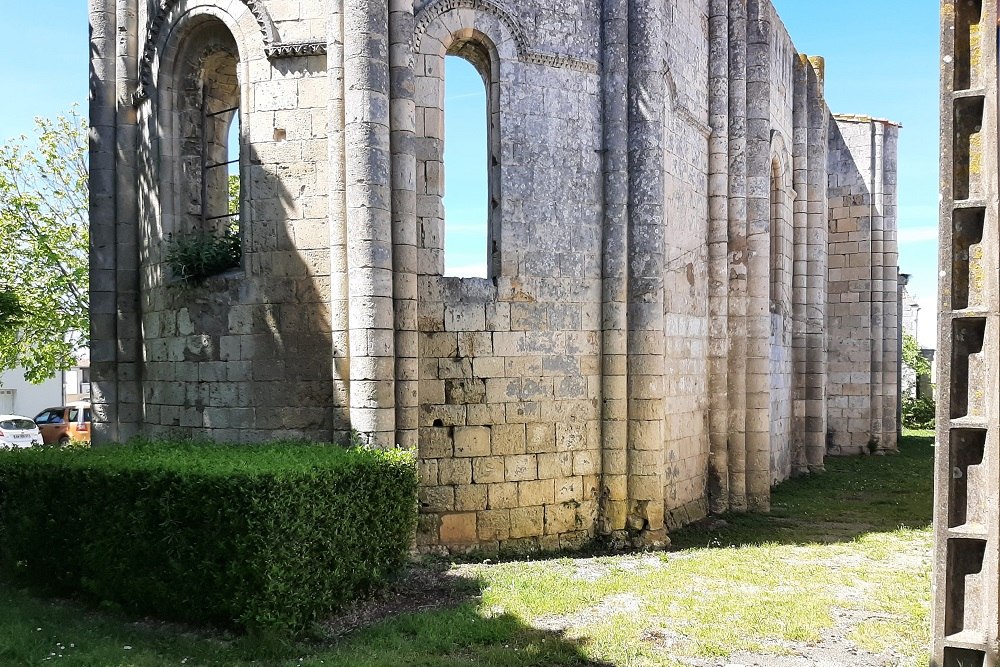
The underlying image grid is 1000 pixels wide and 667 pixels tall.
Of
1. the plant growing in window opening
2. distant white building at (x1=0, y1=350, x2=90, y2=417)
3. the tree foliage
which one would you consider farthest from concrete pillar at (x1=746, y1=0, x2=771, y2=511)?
distant white building at (x1=0, y1=350, x2=90, y2=417)

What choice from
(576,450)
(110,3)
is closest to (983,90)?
(576,450)

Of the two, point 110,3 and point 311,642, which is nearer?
point 311,642

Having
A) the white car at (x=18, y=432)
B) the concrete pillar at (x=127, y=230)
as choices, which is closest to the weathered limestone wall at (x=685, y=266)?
the concrete pillar at (x=127, y=230)

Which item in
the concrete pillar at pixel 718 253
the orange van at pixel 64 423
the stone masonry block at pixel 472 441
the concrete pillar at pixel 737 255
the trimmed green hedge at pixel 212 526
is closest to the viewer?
the trimmed green hedge at pixel 212 526

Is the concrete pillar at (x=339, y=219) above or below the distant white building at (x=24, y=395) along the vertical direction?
above

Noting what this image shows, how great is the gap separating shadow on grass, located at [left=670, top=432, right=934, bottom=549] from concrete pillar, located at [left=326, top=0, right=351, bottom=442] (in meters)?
4.37

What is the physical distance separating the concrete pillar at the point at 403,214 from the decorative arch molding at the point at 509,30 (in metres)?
0.39

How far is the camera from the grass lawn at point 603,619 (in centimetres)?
582

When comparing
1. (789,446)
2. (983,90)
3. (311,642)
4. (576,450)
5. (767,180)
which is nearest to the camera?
(983,90)

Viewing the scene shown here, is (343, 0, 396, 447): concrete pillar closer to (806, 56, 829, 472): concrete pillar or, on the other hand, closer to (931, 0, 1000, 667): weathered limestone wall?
(931, 0, 1000, 667): weathered limestone wall

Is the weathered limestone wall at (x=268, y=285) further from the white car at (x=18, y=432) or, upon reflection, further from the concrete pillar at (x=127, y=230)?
the white car at (x=18, y=432)

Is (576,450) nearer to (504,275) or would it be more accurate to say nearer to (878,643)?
(504,275)

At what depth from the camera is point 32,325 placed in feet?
61.7

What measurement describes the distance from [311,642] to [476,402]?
331 centimetres
